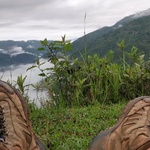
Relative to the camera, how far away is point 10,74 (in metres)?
4.34

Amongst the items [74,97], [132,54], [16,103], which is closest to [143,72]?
[132,54]

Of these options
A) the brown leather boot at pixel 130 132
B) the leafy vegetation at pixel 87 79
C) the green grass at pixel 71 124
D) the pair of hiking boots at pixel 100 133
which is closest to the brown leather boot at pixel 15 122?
the pair of hiking boots at pixel 100 133

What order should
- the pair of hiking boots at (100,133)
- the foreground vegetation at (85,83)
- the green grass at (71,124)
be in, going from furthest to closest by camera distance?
1. the foreground vegetation at (85,83)
2. the green grass at (71,124)
3. the pair of hiking boots at (100,133)

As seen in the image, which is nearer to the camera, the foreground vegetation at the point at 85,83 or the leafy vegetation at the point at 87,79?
the foreground vegetation at the point at 85,83

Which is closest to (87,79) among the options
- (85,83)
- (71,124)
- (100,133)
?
(85,83)

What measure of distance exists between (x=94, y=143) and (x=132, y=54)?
9.65ft

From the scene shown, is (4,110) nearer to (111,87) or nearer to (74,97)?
(74,97)

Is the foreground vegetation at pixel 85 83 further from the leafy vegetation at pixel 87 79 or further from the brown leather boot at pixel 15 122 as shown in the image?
the brown leather boot at pixel 15 122

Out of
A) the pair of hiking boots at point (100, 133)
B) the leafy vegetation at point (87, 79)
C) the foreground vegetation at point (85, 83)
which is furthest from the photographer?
the leafy vegetation at point (87, 79)

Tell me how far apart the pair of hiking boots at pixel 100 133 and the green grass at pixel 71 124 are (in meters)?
0.70

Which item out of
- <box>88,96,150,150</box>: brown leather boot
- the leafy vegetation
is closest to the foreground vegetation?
the leafy vegetation

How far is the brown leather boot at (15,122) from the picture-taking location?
2162 mm

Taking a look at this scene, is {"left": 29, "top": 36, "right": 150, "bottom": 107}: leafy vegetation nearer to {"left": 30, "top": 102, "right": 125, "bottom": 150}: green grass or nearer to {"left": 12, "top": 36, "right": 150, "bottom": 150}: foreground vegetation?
{"left": 12, "top": 36, "right": 150, "bottom": 150}: foreground vegetation

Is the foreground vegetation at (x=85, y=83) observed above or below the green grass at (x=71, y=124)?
above
